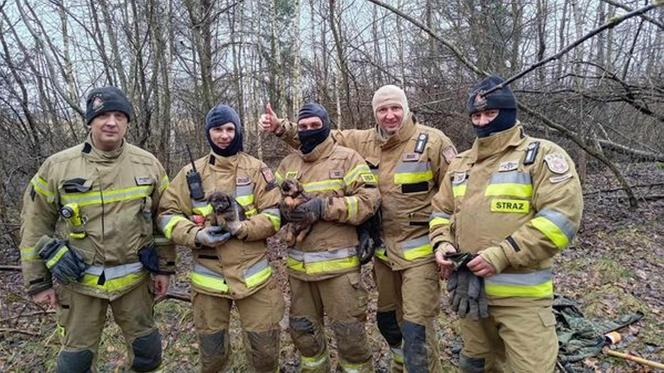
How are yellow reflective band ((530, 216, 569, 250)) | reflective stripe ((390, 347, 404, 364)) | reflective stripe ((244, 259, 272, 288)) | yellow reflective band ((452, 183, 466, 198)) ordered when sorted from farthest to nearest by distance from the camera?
1. reflective stripe ((390, 347, 404, 364))
2. reflective stripe ((244, 259, 272, 288))
3. yellow reflective band ((452, 183, 466, 198))
4. yellow reflective band ((530, 216, 569, 250))

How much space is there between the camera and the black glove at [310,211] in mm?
3125

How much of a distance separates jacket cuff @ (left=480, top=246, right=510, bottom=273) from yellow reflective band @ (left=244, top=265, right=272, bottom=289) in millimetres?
1620

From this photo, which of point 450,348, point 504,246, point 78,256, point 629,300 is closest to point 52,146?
point 78,256

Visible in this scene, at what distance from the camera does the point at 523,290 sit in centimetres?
255

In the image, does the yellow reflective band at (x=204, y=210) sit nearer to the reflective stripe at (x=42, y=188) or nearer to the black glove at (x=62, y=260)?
the black glove at (x=62, y=260)

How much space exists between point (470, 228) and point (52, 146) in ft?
23.5

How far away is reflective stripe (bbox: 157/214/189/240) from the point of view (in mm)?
3181

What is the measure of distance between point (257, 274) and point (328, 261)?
1.77ft

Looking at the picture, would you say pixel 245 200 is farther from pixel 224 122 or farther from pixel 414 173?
pixel 414 173

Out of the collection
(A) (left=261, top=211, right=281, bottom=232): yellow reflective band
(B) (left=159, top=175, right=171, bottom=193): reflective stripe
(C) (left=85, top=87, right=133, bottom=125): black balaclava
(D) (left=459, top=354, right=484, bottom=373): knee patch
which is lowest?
(D) (left=459, top=354, right=484, bottom=373): knee patch

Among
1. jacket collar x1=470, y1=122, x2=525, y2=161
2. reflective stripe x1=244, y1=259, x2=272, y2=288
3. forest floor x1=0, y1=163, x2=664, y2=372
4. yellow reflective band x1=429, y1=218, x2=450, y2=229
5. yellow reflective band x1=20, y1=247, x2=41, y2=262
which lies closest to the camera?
jacket collar x1=470, y1=122, x2=525, y2=161

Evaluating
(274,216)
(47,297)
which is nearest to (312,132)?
(274,216)

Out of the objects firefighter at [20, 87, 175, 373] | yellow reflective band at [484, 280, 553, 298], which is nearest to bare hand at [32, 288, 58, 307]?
firefighter at [20, 87, 175, 373]

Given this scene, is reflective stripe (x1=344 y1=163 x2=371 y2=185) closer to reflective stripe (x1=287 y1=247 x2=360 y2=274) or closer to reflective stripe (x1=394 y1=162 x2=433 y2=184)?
reflective stripe (x1=394 y1=162 x2=433 y2=184)
